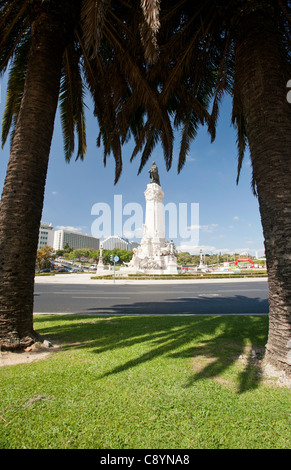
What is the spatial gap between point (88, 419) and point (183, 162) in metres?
6.68

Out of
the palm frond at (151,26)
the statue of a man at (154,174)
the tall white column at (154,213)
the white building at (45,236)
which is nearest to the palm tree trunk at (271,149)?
the palm frond at (151,26)

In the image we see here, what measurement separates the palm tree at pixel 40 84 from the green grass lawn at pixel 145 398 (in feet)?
4.72

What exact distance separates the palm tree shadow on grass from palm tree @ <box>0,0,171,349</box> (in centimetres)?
135

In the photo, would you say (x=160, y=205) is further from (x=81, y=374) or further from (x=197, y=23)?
(x=81, y=374)

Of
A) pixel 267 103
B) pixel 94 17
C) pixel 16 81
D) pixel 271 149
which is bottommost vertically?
pixel 271 149

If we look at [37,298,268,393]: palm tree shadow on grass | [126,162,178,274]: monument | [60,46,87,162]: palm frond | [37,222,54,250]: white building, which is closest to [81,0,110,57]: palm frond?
[60,46,87,162]: palm frond

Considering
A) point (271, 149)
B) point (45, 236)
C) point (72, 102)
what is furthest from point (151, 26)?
point (45, 236)

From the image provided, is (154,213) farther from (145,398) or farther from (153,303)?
(145,398)

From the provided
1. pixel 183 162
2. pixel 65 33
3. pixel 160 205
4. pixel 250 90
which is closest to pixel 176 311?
pixel 183 162

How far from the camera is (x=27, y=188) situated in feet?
14.1

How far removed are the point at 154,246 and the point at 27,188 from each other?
35.2 meters

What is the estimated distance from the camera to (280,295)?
11.0 feet

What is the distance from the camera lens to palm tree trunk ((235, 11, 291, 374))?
3.33 metres

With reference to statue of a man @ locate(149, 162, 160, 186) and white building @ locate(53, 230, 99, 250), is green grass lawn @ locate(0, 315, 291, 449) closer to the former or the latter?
statue of a man @ locate(149, 162, 160, 186)
